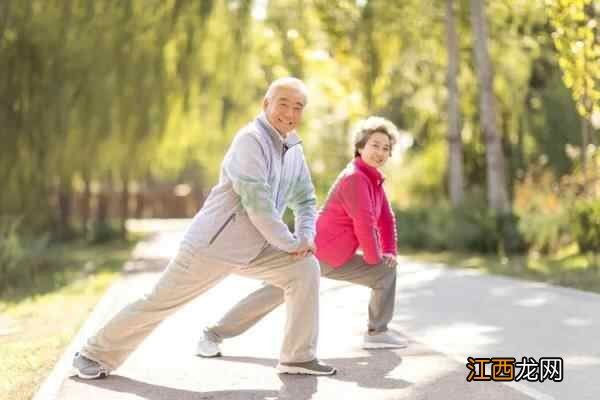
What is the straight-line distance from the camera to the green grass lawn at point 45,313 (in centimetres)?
786

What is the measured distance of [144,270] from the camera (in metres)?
17.8

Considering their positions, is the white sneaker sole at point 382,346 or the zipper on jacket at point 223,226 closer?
the zipper on jacket at point 223,226

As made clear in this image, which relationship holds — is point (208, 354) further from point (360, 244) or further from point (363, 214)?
point (363, 214)

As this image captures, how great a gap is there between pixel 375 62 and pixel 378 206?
15.4m

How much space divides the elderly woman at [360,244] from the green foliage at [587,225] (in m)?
8.30

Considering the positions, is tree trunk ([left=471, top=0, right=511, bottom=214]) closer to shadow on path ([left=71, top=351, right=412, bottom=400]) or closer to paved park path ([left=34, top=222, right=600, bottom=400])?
paved park path ([left=34, top=222, right=600, bottom=400])

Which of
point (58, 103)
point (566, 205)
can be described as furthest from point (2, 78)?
point (566, 205)

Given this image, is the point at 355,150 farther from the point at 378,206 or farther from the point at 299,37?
the point at 299,37

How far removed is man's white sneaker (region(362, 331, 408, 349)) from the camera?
324 inches

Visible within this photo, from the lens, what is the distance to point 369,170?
817cm

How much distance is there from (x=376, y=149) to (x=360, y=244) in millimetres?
733

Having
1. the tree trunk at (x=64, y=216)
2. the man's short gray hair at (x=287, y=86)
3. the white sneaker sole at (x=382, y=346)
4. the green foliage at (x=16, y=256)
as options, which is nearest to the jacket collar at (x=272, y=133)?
the man's short gray hair at (x=287, y=86)

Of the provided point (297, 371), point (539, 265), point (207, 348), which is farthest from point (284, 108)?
point (539, 265)

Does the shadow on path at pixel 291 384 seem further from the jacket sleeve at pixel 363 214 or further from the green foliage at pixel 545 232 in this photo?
the green foliage at pixel 545 232
